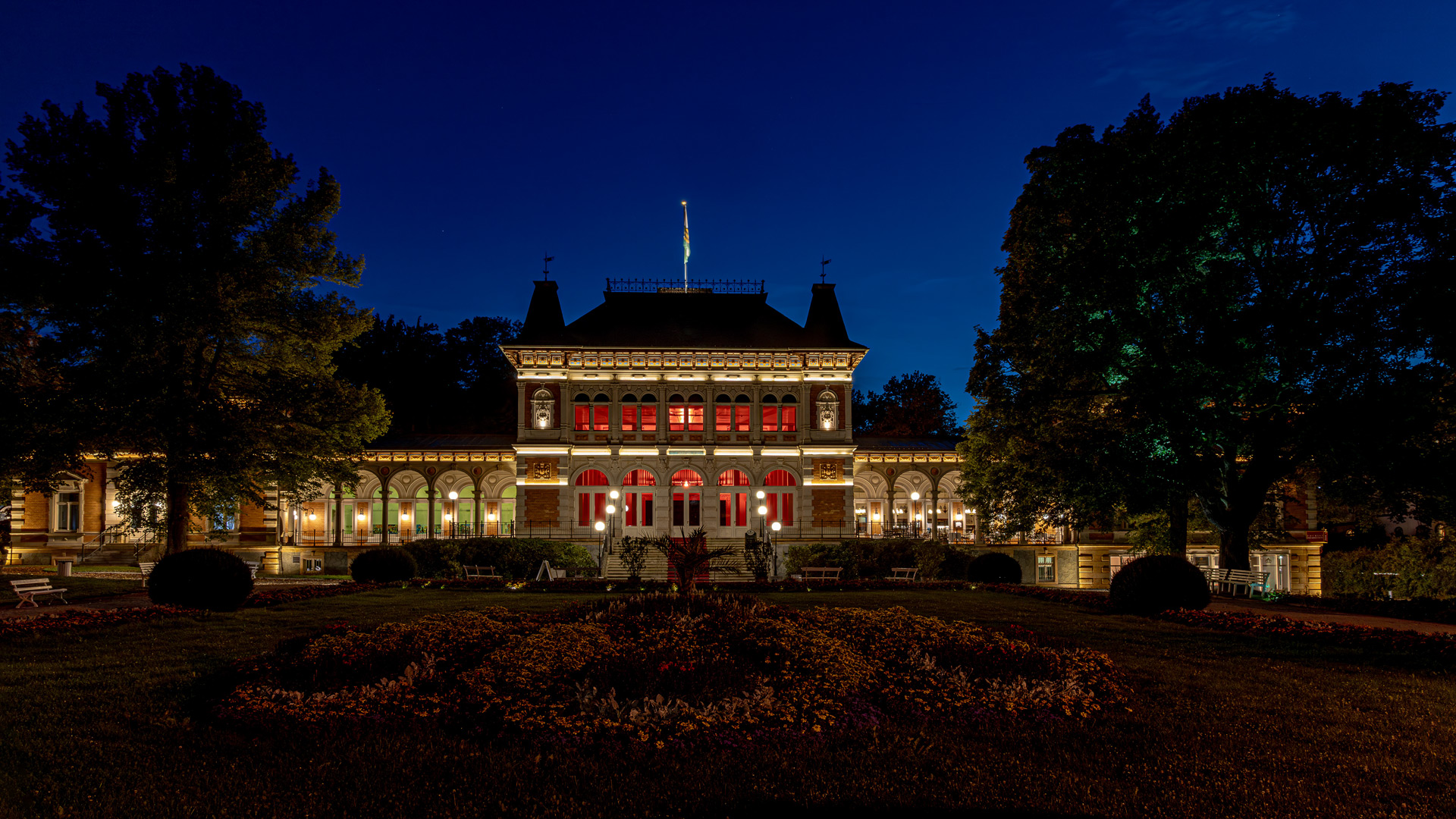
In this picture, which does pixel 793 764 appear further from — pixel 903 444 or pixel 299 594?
pixel 903 444

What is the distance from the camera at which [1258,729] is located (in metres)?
8.01

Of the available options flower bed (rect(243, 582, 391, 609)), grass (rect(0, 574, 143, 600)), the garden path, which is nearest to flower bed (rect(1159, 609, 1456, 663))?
the garden path

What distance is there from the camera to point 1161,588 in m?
16.5

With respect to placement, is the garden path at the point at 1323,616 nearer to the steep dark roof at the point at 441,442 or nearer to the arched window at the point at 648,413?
the arched window at the point at 648,413

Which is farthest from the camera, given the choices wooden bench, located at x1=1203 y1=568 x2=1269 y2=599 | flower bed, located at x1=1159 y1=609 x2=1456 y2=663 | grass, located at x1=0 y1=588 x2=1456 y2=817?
wooden bench, located at x1=1203 y1=568 x2=1269 y2=599

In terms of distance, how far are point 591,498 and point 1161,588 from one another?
25.4m

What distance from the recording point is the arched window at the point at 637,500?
37.1 m

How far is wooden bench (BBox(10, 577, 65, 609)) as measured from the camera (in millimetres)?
17281

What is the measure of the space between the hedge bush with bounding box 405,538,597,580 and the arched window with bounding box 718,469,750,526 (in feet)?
34.4

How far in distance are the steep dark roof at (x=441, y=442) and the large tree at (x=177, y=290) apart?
1454 cm

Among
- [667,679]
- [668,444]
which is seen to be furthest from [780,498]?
[667,679]

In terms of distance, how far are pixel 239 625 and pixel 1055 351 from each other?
18.7m

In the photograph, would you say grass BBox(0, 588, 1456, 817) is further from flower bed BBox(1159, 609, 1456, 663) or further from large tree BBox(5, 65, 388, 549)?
→ large tree BBox(5, 65, 388, 549)

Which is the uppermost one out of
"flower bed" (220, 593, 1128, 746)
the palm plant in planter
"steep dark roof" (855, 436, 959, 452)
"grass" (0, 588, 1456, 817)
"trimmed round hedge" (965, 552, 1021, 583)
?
"steep dark roof" (855, 436, 959, 452)
